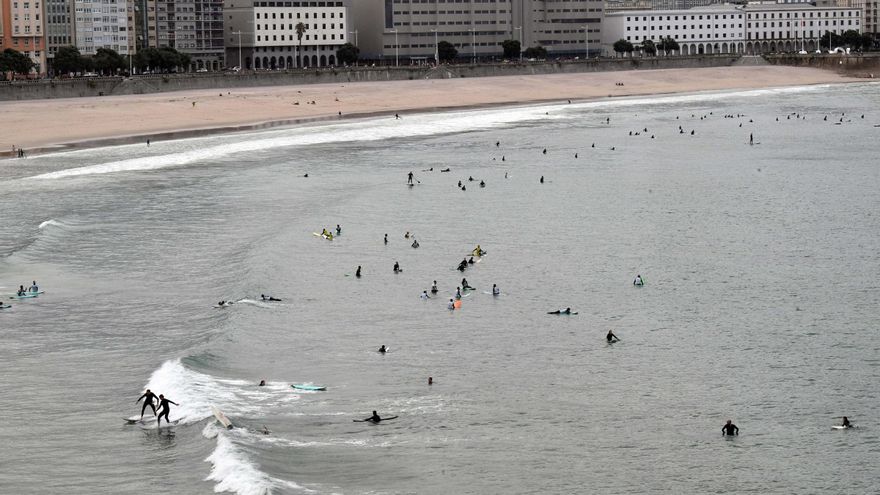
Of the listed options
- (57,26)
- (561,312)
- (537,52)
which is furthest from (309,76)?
(561,312)

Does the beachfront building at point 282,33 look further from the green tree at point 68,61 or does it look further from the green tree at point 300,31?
the green tree at point 68,61

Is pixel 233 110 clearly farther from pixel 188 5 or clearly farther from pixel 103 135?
pixel 188 5

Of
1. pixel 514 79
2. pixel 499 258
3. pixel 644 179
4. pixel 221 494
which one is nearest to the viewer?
pixel 221 494

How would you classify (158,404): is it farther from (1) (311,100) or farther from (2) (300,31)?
(2) (300,31)

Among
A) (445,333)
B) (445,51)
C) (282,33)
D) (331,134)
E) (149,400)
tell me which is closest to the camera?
(149,400)

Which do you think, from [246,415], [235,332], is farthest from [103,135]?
[246,415]

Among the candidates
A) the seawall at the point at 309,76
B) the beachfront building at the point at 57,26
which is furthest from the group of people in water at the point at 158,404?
the beachfront building at the point at 57,26

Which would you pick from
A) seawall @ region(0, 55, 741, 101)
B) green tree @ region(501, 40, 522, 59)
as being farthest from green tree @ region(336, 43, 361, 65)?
green tree @ region(501, 40, 522, 59)

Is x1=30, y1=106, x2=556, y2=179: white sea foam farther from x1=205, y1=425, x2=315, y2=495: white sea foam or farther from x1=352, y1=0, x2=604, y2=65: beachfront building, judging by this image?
x1=352, y1=0, x2=604, y2=65: beachfront building
